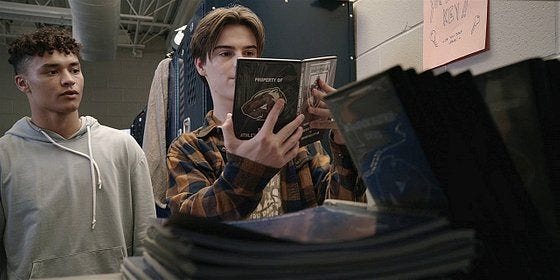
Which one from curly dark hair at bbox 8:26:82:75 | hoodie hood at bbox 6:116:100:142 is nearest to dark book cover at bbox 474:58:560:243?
hoodie hood at bbox 6:116:100:142

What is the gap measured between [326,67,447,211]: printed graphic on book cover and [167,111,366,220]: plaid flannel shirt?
0.29 metres

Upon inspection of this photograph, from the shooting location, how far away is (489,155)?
0.32 m

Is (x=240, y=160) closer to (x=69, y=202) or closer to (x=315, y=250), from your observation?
(x=315, y=250)

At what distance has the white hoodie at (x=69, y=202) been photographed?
158 cm

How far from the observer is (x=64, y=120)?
5.94ft

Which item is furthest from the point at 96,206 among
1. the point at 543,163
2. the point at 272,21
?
the point at 543,163

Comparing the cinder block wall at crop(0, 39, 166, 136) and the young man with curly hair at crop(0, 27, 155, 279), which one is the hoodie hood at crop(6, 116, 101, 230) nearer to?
the young man with curly hair at crop(0, 27, 155, 279)

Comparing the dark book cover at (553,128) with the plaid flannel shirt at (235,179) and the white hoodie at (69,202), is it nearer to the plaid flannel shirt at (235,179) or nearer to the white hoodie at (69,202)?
the plaid flannel shirt at (235,179)

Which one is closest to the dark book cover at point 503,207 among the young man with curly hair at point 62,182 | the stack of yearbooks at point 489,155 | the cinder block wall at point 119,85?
the stack of yearbooks at point 489,155

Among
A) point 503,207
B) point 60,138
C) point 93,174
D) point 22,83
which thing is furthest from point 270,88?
point 22,83

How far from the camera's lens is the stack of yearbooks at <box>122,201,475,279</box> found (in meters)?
0.26

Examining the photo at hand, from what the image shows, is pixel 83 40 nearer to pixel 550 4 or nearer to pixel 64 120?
pixel 64 120

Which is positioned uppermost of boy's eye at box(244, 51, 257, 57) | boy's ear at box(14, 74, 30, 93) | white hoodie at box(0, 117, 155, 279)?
boy's ear at box(14, 74, 30, 93)

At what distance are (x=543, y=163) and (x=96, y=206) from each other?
5.35ft
